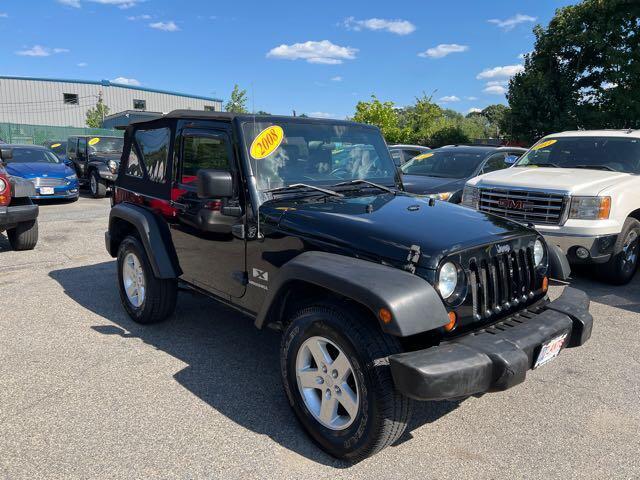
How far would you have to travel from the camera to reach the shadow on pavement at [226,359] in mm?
3037

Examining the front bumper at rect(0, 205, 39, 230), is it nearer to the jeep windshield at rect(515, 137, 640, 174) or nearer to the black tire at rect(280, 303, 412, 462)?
the black tire at rect(280, 303, 412, 462)

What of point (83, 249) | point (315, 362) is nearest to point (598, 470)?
point (315, 362)

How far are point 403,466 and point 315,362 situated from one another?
717 mm

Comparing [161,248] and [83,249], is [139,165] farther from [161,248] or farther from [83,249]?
[83,249]

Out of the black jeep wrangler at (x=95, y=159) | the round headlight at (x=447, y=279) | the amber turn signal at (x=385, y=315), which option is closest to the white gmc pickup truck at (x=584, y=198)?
the round headlight at (x=447, y=279)

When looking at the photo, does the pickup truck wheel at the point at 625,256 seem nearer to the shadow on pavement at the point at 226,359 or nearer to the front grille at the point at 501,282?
the front grille at the point at 501,282

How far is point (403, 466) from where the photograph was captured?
2643 mm

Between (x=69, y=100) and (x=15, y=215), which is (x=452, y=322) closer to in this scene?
(x=15, y=215)

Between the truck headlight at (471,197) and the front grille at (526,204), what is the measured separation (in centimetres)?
5

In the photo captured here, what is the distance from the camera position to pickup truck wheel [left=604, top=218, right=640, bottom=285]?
18.5ft

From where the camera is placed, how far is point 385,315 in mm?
2270

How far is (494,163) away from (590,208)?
3830 millimetres

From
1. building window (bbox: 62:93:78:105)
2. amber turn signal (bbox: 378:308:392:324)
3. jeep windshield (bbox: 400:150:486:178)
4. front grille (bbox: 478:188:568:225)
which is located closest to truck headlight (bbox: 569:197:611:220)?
front grille (bbox: 478:188:568:225)

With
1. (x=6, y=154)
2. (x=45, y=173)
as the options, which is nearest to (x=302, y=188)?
(x=6, y=154)
